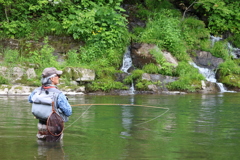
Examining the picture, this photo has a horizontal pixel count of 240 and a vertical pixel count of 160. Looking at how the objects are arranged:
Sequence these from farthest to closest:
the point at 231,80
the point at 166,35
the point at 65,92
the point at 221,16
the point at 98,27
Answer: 1. the point at 221,16
2. the point at 166,35
3. the point at 98,27
4. the point at 231,80
5. the point at 65,92

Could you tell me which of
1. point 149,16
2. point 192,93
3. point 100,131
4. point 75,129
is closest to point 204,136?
point 100,131

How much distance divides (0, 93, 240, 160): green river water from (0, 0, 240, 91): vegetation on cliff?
812cm

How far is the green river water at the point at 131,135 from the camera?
5680mm

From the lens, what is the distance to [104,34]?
71.9 feet

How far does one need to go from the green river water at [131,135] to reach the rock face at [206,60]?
11.1 meters

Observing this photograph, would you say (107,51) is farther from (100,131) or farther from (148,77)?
(100,131)

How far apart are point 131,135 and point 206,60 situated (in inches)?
647

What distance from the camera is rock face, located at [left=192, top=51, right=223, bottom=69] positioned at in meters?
22.6

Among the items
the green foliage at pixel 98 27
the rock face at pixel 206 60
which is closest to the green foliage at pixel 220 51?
the rock face at pixel 206 60

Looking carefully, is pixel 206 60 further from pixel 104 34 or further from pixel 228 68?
pixel 104 34

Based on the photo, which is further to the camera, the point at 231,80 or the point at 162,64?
the point at 162,64

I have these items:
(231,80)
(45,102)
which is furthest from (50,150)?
(231,80)

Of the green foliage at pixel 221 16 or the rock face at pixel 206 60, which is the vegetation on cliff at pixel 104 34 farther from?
the rock face at pixel 206 60

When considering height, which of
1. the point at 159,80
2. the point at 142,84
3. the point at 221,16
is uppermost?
the point at 221,16
